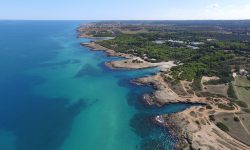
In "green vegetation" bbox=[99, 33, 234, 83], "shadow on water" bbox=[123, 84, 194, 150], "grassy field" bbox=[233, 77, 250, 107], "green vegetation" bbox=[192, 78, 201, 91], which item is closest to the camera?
"shadow on water" bbox=[123, 84, 194, 150]

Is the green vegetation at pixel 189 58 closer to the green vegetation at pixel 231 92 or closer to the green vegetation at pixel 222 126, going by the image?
the green vegetation at pixel 231 92

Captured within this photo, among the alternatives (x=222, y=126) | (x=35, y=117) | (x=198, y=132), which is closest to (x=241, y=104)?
(x=222, y=126)

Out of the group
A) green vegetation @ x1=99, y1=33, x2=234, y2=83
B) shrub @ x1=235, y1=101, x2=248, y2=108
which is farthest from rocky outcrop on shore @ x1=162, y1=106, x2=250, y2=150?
green vegetation @ x1=99, y1=33, x2=234, y2=83

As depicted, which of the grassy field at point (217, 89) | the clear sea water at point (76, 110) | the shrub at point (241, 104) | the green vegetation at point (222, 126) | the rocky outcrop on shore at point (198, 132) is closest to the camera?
the rocky outcrop on shore at point (198, 132)

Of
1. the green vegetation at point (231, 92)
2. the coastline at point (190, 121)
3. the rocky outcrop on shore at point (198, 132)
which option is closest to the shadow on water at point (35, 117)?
the coastline at point (190, 121)

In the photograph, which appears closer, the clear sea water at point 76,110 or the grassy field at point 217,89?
the clear sea water at point 76,110

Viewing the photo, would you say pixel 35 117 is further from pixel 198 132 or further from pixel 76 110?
pixel 198 132

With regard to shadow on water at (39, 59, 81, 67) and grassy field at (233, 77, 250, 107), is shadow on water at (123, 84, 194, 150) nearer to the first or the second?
grassy field at (233, 77, 250, 107)

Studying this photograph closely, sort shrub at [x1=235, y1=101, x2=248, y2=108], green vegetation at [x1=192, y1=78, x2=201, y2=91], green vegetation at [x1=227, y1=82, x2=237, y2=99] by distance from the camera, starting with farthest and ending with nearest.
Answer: green vegetation at [x1=192, y1=78, x2=201, y2=91], green vegetation at [x1=227, y1=82, x2=237, y2=99], shrub at [x1=235, y1=101, x2=248, y2=108]

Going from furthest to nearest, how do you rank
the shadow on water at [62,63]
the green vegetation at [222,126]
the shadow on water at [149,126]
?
the shadow on water at [62,63], the green vegetation at [222,126], the shadow on water at [149,126]
